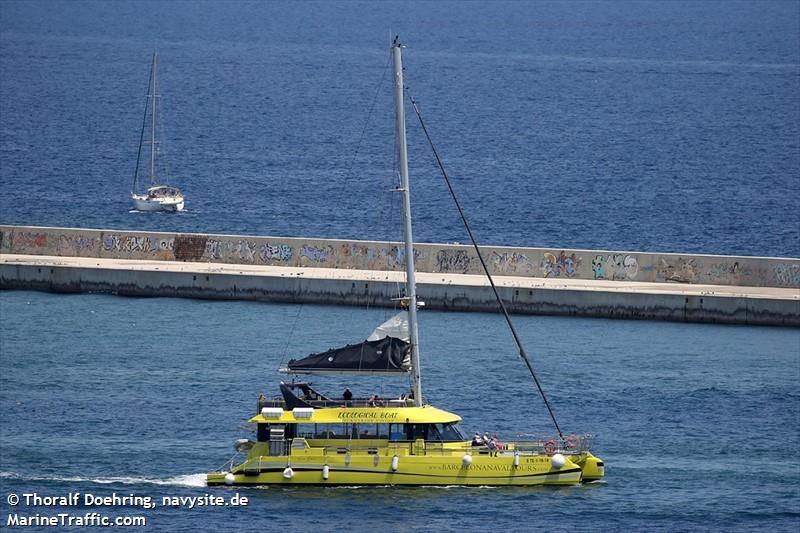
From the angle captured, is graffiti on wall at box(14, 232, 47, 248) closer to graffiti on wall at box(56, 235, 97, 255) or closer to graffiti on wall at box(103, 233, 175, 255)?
graffiti on wall at box(56, 235, 97, 255)

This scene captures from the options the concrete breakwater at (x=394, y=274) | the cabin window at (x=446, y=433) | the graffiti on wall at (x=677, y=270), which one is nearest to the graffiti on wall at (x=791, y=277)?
the concrete breakwater at (x=394, y=274)

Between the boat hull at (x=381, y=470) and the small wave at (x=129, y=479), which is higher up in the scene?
the boat hull at (x=381, y=470)

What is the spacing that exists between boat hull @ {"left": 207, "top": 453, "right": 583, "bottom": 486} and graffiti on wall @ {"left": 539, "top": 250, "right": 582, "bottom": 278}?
93.7ft

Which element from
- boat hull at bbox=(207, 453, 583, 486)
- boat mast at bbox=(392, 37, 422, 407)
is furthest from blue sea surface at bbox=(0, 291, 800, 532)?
boat mast at bbox=(392, 37, 422, 407)

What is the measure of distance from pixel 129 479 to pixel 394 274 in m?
26.8

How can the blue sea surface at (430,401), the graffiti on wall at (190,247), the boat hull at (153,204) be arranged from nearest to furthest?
the blue sea surface at (430,401), the graffiti on wall at (190,247), the boat hull at (153,204)

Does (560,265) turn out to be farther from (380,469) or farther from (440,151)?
(440,151)

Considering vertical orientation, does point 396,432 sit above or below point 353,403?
below

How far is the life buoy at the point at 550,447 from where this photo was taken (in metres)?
51.9

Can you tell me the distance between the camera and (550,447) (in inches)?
2053

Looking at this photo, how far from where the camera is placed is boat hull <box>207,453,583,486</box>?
167 feet

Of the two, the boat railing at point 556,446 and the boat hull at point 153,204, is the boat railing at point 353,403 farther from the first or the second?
the boat hull at point 153,204

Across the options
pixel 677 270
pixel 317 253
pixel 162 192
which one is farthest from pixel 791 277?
pixel 162 192

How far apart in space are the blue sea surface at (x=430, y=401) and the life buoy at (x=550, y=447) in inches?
42.9
